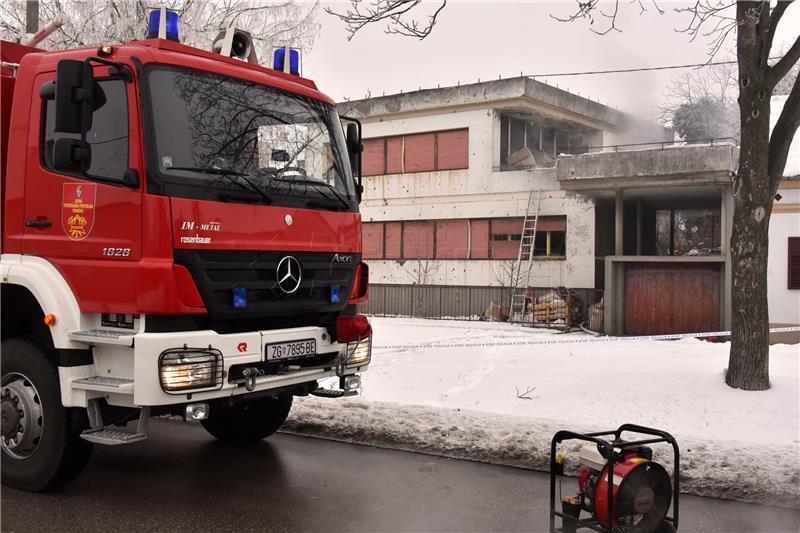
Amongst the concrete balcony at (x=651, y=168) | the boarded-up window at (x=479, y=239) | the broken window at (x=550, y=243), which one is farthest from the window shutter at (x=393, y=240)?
the concrete balcony at (x=651, y=168)

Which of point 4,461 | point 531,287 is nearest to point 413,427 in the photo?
point 4,461

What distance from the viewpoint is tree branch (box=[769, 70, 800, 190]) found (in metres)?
9.47

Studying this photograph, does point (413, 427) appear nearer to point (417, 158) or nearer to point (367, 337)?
point (367, 337)

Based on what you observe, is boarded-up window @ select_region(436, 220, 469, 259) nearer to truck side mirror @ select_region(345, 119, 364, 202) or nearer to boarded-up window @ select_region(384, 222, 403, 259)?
boarded-up window @ select_region(384, 222, 403, 259)

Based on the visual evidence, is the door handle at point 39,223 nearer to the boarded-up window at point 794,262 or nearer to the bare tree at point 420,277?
the boarded-up window at point 794,262

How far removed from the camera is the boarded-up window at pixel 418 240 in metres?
26.7

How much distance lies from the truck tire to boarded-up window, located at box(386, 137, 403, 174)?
22.2 metres

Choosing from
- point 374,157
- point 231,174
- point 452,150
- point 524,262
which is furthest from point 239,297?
point 374,157

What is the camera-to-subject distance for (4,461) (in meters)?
5.86

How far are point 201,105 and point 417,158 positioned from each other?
21.8 m

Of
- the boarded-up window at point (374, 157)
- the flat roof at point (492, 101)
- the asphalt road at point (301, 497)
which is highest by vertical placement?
the flat roof at point (492, 101)

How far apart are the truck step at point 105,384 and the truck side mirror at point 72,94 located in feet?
5.84

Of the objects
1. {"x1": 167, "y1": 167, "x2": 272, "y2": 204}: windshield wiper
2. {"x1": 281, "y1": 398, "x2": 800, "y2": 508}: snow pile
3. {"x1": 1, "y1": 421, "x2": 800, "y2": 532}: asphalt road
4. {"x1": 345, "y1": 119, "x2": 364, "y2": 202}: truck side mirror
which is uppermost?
{"x1": 345, "y1": 119, "x2": 364, "y2": 202}: truck side mirror

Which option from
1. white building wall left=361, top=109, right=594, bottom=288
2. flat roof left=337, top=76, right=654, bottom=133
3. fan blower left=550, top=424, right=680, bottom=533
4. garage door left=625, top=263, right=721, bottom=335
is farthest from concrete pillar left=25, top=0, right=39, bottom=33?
garage door left=625, top=263, right=721, bottom=335
